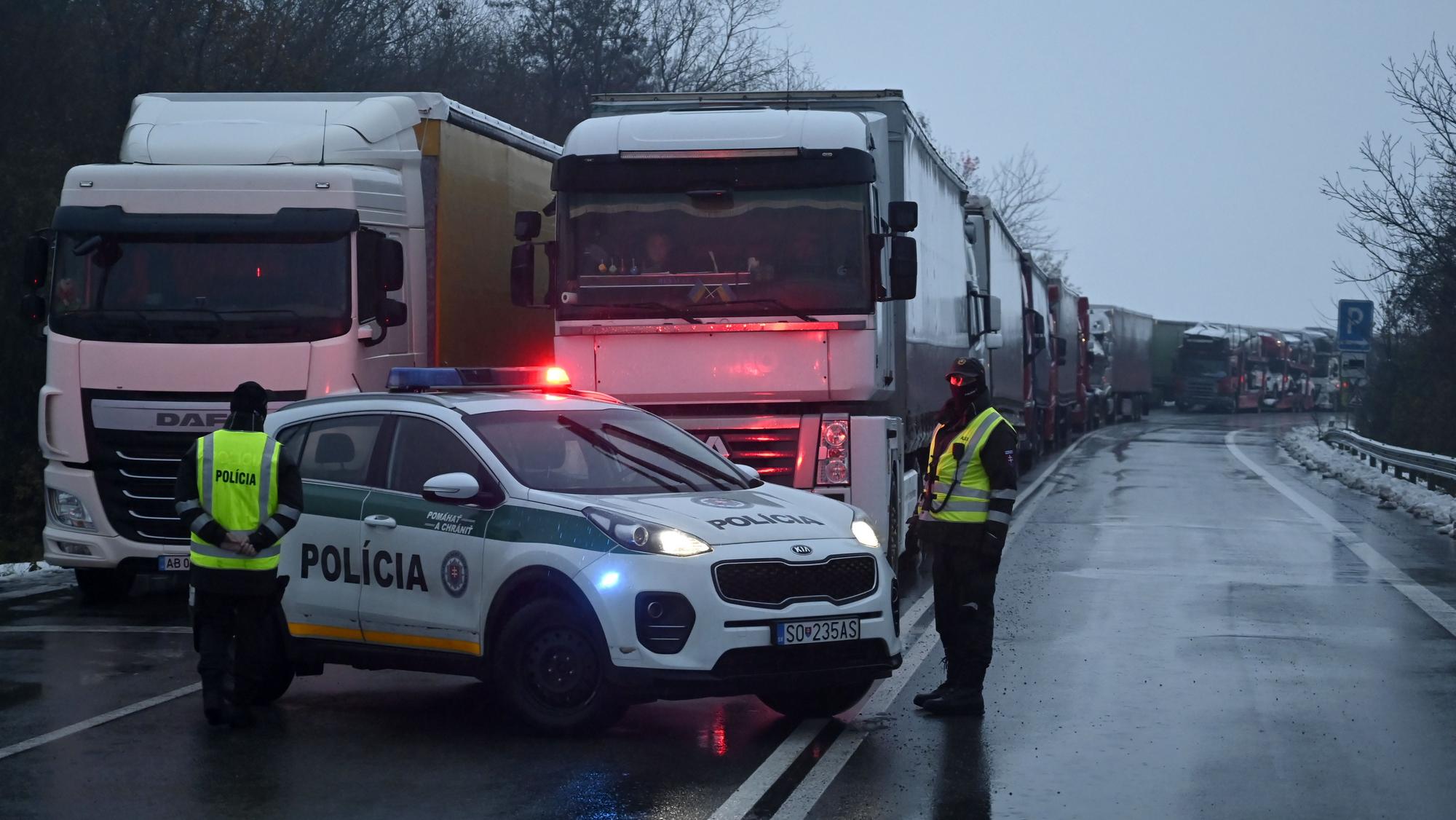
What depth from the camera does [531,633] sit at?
28.4 ft

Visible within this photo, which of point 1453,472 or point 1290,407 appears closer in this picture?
point 1453,472

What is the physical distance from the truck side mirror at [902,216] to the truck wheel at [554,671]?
17.3 feet

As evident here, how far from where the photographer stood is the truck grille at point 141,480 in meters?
13.2

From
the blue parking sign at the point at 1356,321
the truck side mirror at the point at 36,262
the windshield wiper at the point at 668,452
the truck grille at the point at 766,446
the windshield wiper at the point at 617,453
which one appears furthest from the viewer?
the blue parking sign at the point at 1356,321

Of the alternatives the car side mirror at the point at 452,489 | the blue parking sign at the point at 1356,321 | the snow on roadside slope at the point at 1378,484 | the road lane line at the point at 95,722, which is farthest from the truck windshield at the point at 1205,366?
the car side mirror at the point at 452,489

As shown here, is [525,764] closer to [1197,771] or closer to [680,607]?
[680,607]

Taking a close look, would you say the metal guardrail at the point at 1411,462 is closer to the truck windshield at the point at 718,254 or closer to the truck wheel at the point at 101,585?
the truck windshield at the point at 718,254

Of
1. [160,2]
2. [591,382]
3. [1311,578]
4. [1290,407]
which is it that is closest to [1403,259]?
[1311,578]

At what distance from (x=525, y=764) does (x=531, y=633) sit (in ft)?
2.59

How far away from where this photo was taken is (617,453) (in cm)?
962

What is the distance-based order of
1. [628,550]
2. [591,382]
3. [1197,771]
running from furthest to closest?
[591,382] → [628,550] → [1197,771]

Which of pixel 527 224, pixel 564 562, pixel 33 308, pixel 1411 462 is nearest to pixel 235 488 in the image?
pixel 564 562

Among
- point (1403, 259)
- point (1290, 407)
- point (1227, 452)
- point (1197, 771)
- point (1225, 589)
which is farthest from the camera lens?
point (1290, 407)

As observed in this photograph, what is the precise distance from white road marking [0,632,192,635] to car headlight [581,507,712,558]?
5232mm
